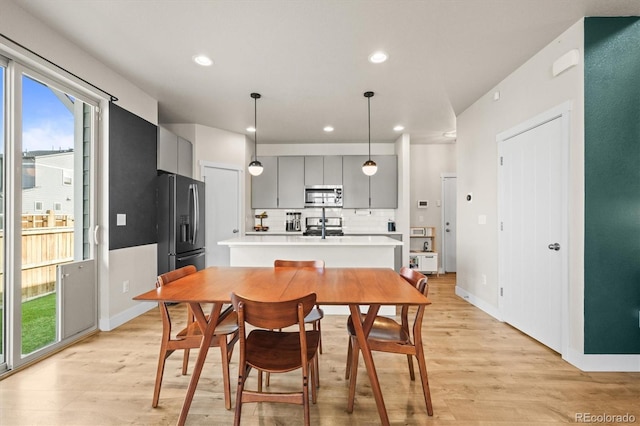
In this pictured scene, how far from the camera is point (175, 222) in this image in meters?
3.99

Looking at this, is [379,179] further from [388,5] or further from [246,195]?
[388,5]

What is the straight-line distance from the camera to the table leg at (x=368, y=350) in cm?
165

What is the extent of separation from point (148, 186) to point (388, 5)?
3.32 meters

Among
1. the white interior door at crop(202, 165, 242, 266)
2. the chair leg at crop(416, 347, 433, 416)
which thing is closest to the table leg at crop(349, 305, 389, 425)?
the chair leg at crop(416, 347, 433, 416)

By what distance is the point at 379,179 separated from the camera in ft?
20.0

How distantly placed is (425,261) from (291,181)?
309 cm

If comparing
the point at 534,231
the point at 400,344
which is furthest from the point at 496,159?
the point at 400,344

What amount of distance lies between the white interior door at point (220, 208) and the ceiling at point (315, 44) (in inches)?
51.2

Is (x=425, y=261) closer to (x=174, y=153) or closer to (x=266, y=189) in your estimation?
(x=266, y=189)

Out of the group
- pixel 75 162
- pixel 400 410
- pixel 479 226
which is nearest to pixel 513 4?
pixel 479 226

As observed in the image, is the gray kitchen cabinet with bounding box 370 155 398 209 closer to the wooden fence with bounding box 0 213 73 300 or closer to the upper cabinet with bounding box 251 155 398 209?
the upper cabinet with bounding box 251 155 398 209

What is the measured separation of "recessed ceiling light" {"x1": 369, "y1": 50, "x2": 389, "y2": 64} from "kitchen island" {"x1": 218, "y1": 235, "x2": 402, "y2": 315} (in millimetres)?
1923

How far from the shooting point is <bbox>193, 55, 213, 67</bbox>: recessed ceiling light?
290 centimetres

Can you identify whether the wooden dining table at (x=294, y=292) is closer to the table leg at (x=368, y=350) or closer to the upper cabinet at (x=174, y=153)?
the table leg at (x=368, y=350)
